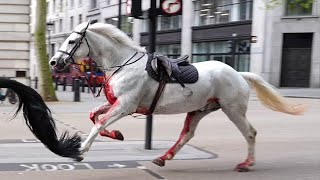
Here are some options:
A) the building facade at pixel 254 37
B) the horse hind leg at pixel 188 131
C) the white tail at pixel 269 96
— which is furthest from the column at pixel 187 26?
the horse hind leg at pixel 188 131

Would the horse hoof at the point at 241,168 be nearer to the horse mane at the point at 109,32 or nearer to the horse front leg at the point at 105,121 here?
the horse front leg at the point at 105,121

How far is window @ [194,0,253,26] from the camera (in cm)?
3766

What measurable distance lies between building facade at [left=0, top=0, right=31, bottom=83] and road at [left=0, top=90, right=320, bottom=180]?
1291 cm

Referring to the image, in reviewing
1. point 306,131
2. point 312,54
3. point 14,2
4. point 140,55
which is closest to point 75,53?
point 140,55

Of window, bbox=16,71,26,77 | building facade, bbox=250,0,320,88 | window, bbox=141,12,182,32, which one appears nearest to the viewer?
window, bbox=16,71,26,77

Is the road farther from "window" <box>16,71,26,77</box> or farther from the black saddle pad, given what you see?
"window" <box>16,71,26,77</box>

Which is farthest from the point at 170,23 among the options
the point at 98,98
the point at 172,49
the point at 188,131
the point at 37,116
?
the point at 37,116

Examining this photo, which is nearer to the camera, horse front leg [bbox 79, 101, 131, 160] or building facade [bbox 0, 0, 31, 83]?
horse front leg [bbox 79, 101, 131, 160]

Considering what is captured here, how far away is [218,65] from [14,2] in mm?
19874

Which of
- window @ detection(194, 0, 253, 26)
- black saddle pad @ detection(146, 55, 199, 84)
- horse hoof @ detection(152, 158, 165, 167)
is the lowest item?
horse hoof @ detection(152, 158, 165, 167)

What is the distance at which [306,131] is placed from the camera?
1161 centimetres

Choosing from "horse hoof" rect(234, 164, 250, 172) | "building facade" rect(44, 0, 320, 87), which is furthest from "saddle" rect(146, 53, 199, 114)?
"building facade" rect(44, 0, 320, 87)

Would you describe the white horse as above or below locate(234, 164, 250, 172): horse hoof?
above

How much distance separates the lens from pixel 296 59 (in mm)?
34438
